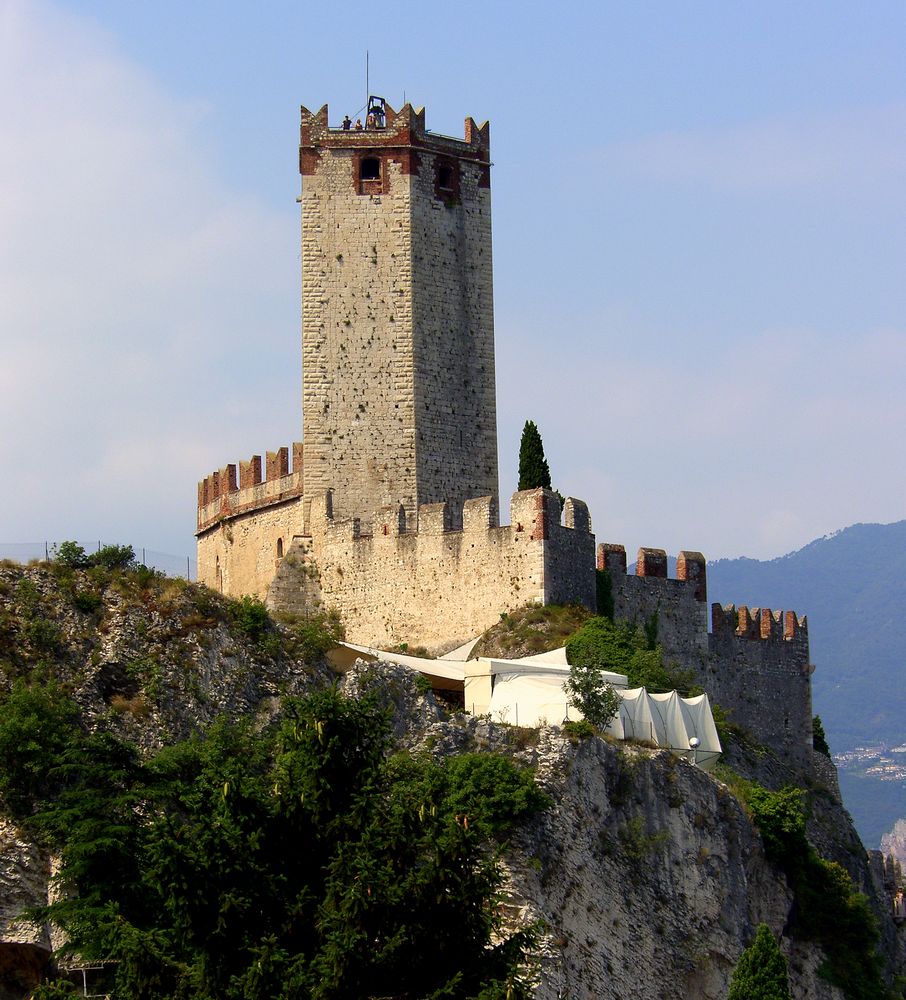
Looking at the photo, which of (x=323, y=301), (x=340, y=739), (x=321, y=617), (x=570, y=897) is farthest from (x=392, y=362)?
(x=340, y=739)

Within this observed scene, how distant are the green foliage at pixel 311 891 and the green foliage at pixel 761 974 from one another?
32.5 feet

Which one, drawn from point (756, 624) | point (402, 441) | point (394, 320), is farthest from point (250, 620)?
point (756, 624)

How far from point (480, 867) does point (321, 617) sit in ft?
85.7

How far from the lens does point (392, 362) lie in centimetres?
6081

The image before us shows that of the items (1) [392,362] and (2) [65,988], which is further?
(1) [392,362]

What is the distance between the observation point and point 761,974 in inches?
1738

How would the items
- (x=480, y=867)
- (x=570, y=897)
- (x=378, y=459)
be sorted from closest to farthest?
(x=480, y=867), (x=570, y=897), (x=378, y=459)

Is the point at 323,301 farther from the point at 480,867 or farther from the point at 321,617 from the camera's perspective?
the point at 480,867

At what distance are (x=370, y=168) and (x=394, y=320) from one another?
4.37 meters

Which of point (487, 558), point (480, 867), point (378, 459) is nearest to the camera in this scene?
point (480, 867)

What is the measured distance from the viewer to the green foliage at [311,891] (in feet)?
104

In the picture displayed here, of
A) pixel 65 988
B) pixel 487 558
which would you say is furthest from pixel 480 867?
pixel 487 558

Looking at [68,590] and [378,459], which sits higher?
[378,459]

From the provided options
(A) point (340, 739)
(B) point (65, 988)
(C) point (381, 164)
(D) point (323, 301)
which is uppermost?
(C) point (381, 164)
